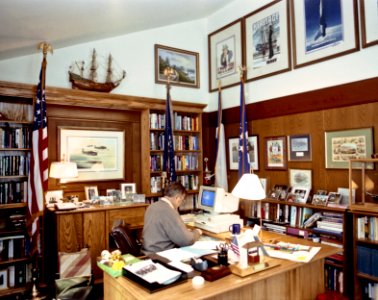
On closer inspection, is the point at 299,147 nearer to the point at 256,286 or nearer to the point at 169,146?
the point at 169,146

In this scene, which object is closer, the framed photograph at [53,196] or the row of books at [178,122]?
the framed photograph at [53,196]

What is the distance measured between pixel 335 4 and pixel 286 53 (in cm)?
78

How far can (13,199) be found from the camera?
349 centimetres

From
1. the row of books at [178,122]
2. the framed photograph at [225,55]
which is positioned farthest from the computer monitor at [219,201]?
the framed photograph at [225,55]

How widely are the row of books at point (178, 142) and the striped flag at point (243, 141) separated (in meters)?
0.85

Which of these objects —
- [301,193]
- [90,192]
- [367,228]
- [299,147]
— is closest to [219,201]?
[301,193]

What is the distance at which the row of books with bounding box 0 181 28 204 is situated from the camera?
3.43 m

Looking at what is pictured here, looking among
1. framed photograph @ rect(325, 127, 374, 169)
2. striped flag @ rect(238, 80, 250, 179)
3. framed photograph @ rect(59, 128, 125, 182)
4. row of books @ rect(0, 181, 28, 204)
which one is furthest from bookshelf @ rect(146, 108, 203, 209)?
framed photograph @ rect(325, 127, 374, 169)

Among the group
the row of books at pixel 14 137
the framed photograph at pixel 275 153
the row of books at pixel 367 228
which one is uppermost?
the row of books at pixel 14 137

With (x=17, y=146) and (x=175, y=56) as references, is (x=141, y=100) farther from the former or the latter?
(x=17, y=146)

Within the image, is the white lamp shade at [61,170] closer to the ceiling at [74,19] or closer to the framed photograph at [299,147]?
the ceiling at [74,19]

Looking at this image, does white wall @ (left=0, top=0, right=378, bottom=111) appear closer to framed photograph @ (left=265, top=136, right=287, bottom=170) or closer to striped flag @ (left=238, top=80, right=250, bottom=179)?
striped flag @ (left=238, top=80, right=250, bottom=179)

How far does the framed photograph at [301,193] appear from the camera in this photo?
361 centimetres

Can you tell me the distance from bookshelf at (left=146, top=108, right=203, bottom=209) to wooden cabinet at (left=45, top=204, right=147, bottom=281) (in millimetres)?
716
